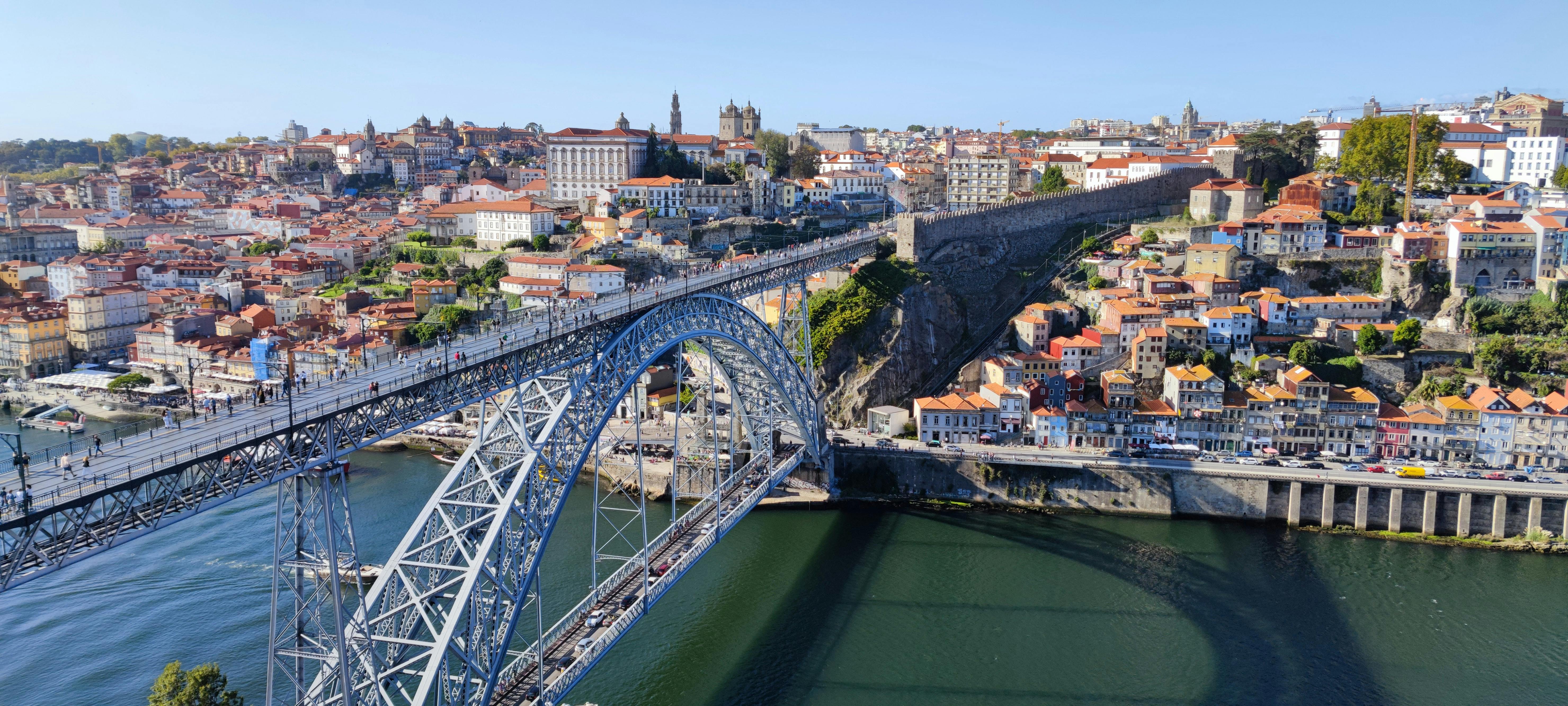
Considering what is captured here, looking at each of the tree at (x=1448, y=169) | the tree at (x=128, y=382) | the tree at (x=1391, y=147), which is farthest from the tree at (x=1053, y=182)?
the tree at (x=128, y=382)

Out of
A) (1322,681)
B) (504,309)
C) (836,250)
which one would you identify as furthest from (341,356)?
(1322,681)

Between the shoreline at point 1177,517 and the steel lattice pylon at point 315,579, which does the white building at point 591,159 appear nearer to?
the shoreline at point 1177,517

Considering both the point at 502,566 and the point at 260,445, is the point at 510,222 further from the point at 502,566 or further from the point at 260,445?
the point at 260,445

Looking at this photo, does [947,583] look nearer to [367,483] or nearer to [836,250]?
[836,250]

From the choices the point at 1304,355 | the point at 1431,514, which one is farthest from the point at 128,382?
the point at 1431,514

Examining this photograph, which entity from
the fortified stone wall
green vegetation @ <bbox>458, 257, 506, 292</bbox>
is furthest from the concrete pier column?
green vegetation @ <bbox>458, 257, 506, 292</bbox>

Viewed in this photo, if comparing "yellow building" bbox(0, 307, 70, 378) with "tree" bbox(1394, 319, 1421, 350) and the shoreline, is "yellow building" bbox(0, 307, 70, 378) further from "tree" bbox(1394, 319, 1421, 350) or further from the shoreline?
"tree" bbox(1394, 319, 1421, 350)
